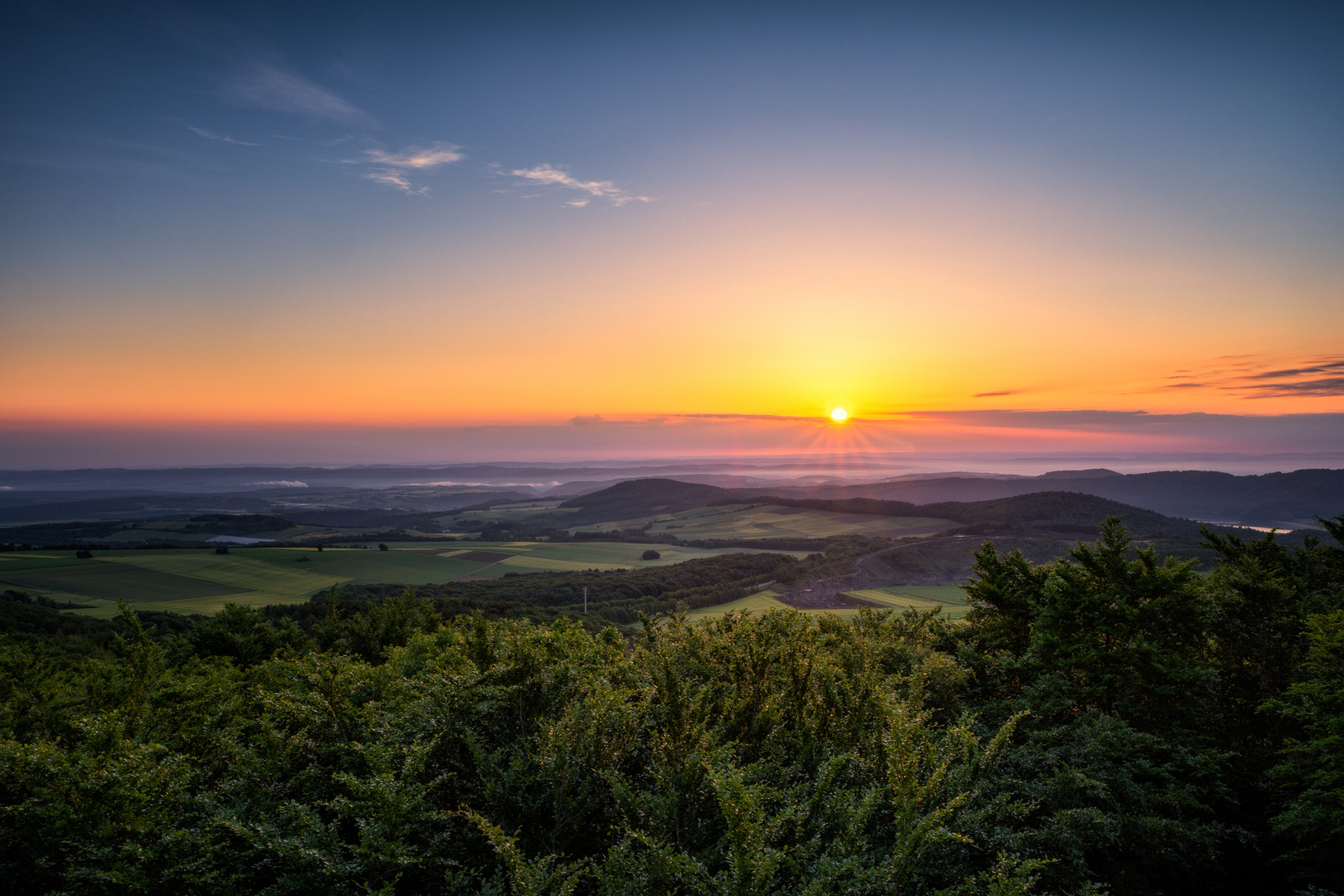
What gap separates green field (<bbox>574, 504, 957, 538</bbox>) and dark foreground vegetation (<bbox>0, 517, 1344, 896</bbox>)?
12047 centimetres

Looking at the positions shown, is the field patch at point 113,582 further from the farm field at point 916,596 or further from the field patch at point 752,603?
the farm field at point 916,596

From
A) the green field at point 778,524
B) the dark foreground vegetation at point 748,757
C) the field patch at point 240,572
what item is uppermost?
the dark foreground vegetation at point 748,757

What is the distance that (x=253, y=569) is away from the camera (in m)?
93.6

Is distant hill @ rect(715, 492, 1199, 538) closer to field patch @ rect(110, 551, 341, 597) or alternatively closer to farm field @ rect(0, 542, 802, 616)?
farm field @ rect(0, 542, 802, 616)

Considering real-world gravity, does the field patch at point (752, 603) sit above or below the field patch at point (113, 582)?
below

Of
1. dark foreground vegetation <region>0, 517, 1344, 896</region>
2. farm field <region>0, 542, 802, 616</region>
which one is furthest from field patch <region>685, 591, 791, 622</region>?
dark foreground vegetation <region>0, 517, 1344, 896</region>

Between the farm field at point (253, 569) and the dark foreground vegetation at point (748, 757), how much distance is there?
62.5 m

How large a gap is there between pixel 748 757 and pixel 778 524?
509 ft

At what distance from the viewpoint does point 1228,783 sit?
17.7 metres

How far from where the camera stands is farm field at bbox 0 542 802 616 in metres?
74.7

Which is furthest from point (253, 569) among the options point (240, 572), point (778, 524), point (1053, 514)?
point (1053, 514)

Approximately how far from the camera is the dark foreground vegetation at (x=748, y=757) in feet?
27.8

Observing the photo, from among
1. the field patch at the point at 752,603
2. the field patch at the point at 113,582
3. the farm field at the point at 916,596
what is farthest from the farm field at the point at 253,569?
the farm field at the point at 916,596

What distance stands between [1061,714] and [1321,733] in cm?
579
